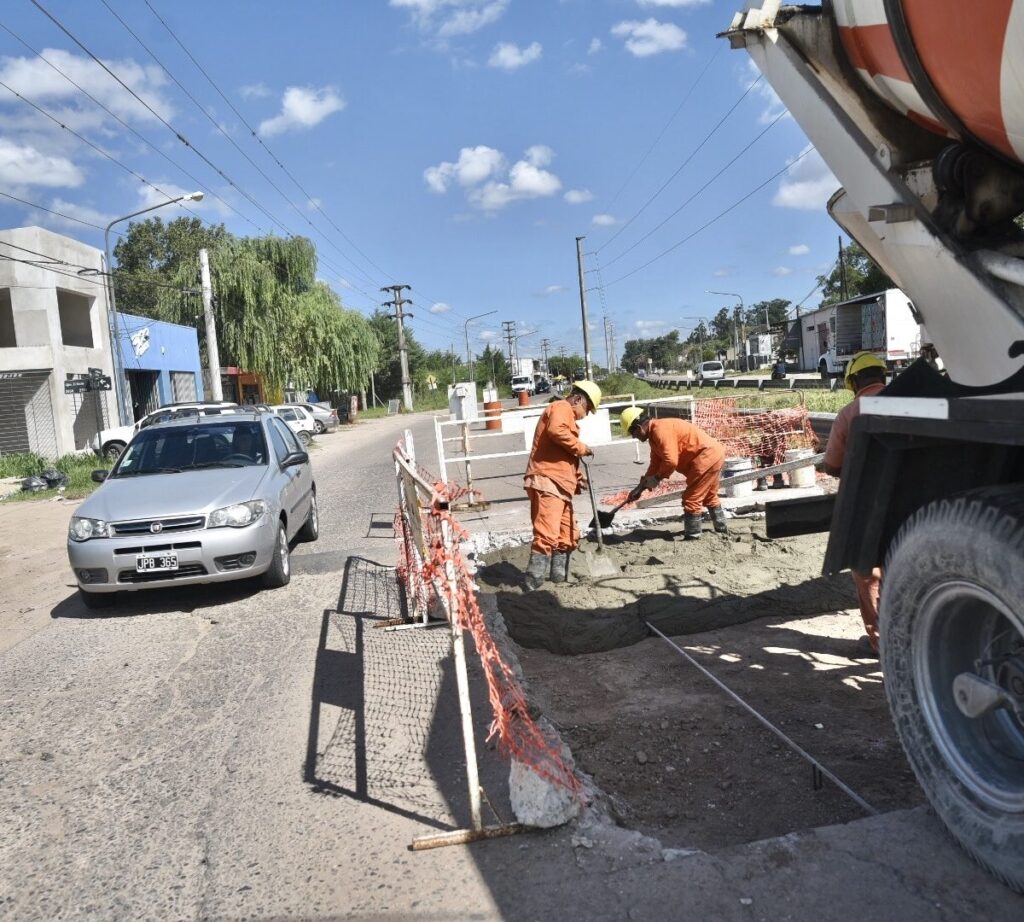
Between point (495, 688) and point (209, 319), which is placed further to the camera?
point (209, 319)

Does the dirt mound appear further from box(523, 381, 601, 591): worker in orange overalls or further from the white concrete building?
the white concrete building

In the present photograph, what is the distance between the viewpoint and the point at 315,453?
28.1 meters

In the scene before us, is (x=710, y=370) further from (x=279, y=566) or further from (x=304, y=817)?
(x=304, y=817)

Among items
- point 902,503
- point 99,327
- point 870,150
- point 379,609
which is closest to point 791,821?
point 902,503

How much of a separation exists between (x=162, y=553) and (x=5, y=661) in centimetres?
129

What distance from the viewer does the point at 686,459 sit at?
326 inches

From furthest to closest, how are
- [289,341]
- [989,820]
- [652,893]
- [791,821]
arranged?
[289,341]
[791,821]
[652,893]
[989,820]

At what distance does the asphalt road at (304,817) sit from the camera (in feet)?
9.00

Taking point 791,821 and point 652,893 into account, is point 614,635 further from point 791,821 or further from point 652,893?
point 652,893

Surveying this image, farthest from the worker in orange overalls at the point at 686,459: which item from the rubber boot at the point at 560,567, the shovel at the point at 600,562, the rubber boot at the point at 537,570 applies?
the rubber boot at the point at 537,570

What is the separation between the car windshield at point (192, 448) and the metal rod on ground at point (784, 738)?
15.6ft

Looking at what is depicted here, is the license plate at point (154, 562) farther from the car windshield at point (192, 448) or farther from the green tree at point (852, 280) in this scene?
the green tree at point (852, 280)

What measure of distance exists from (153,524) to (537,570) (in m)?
3.14

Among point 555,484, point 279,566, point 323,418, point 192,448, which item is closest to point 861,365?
point 555,484
